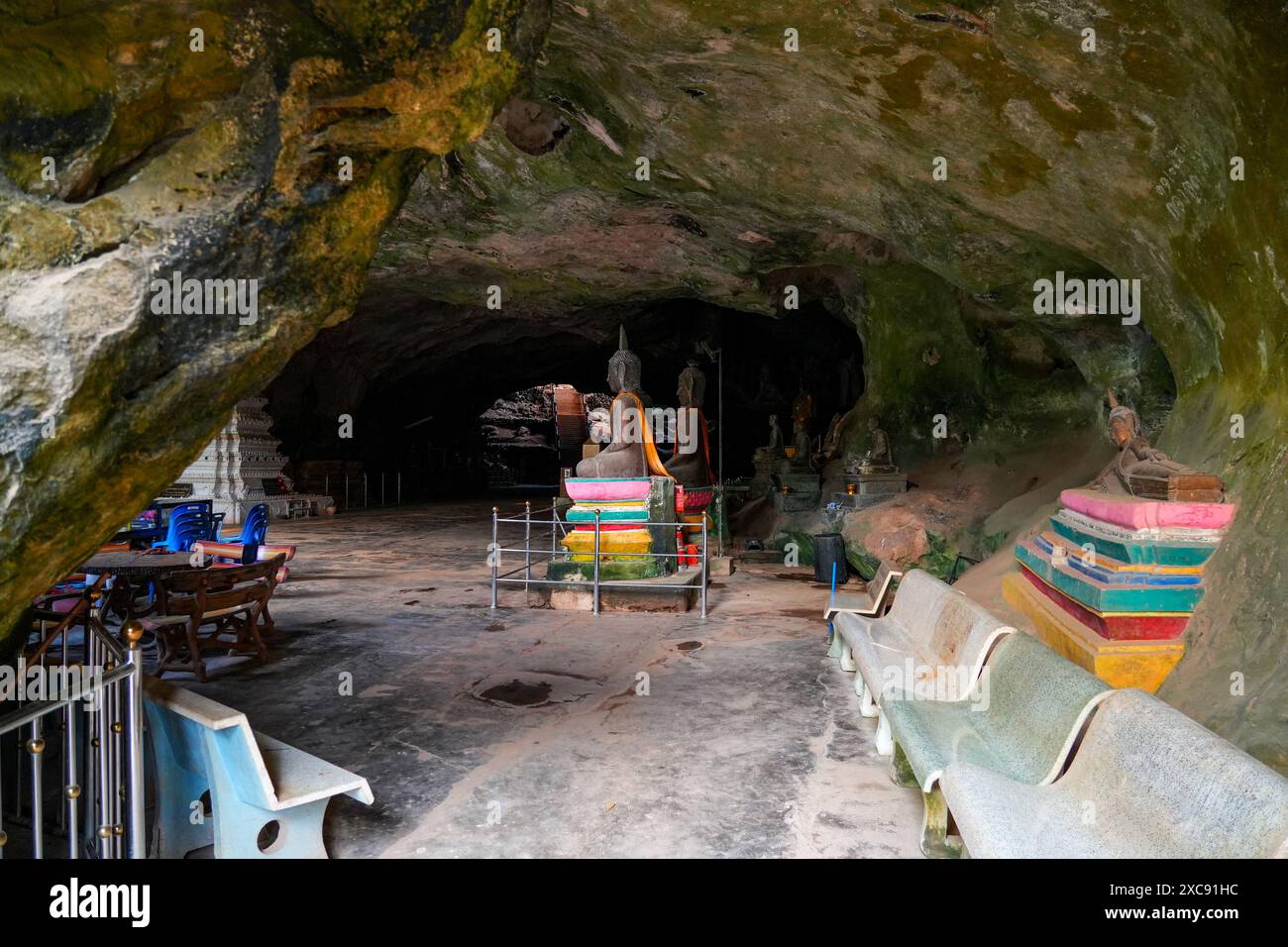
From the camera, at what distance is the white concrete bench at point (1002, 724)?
10.2 feet

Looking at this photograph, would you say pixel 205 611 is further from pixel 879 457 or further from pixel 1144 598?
pixel 879 457

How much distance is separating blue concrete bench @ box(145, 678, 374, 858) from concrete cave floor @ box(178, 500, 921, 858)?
33 centimetres

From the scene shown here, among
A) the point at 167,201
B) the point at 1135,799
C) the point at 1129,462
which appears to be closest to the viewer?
the point at 1135,799

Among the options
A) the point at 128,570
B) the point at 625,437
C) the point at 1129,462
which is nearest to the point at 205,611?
the point at 128,570

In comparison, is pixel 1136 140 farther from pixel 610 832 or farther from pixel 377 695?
pixel 377 695

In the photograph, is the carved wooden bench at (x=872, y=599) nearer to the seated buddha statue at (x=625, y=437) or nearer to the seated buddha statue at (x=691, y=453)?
the seated buddha statue at (x=625, y=437)

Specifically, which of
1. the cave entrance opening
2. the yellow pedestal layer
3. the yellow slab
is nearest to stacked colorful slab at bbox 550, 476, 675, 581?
the yellow pedestal layer

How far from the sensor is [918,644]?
532cm

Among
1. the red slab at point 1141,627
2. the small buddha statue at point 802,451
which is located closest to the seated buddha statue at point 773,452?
the small buddha statue at point 802,451

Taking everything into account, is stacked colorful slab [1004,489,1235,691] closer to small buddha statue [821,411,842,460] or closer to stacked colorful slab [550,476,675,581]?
stacked colorful slab [550,476,675,581]

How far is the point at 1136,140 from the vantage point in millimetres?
5316

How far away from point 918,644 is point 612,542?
4524 millimetres

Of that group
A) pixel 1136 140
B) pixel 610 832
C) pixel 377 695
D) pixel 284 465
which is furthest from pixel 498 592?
pixel 284 465

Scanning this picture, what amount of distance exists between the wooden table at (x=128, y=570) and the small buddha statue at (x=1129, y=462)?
282 inches
